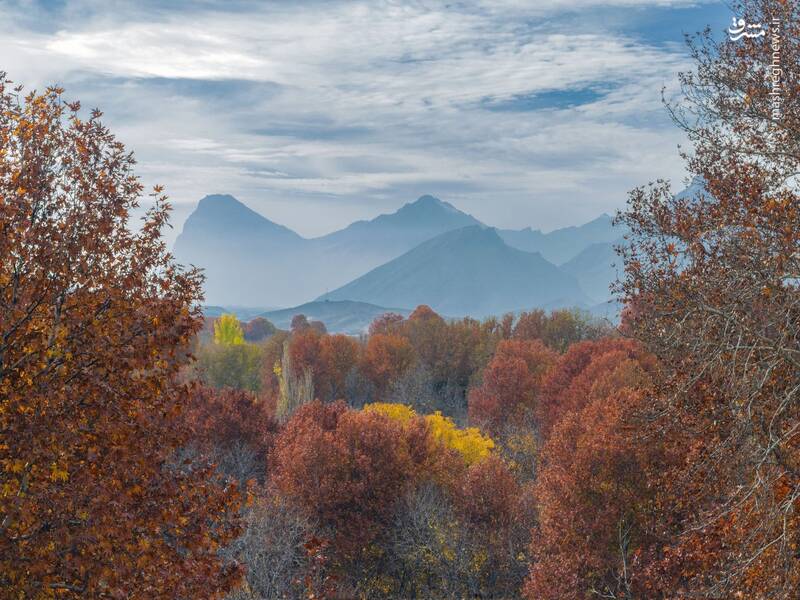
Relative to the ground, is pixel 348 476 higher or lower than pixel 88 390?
lower

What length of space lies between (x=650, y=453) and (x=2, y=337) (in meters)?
24.3

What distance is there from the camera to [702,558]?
1802cm

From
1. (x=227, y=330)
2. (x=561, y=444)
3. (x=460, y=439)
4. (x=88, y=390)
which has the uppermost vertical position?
(x=88, y=390)

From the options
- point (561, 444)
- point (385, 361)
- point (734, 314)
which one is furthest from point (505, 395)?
point (734, 314)

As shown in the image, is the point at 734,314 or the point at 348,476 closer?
the point at 734,314

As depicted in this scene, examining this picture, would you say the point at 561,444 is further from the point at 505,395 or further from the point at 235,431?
the point at 505,395

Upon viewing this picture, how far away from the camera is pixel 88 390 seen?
13.8 metres

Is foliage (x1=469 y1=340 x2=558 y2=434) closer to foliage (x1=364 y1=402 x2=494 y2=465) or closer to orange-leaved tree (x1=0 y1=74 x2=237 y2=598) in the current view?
foliage (x1=364 y1=402 x2=494 y2=465)

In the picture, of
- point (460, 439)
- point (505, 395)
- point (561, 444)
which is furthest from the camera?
point (505, 395)

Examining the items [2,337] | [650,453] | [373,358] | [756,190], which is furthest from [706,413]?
[373,358]

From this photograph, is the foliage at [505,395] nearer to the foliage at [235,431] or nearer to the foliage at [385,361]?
the foliage at [235,431]

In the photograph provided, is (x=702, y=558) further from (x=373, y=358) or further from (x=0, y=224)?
(x=373, y=358)

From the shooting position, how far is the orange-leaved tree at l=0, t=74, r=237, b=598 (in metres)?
12.5

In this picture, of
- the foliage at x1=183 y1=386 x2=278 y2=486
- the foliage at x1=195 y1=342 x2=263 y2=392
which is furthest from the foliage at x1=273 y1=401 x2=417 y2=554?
the foliage at x1=195 y1=342 x2=263 y2=392
